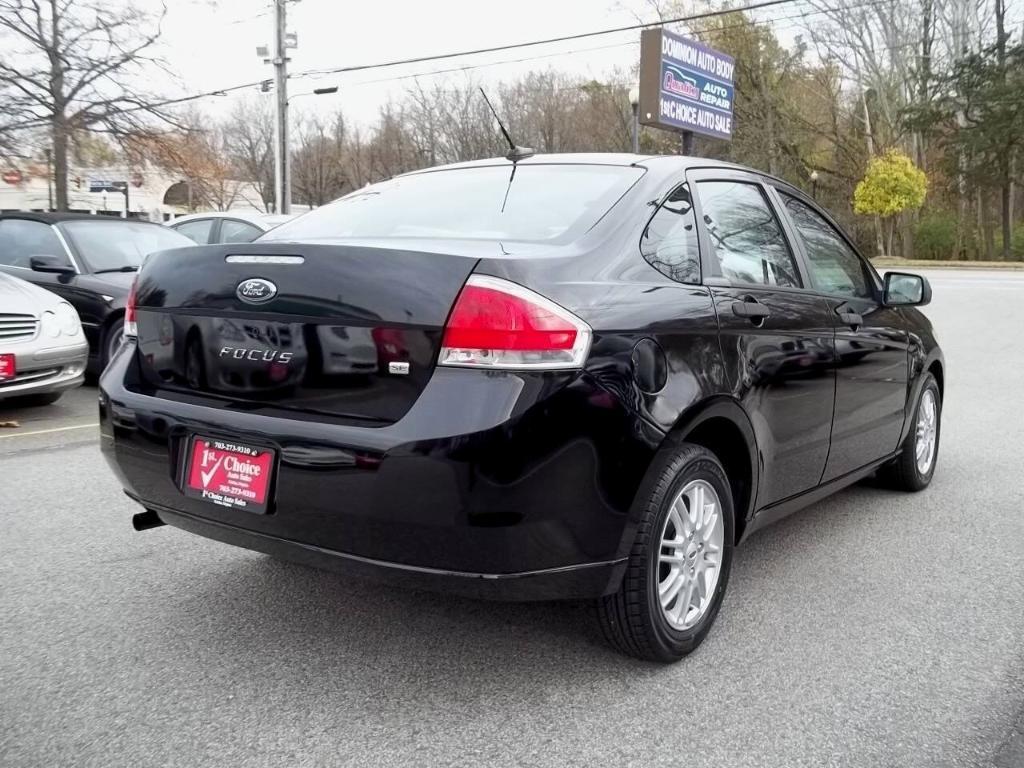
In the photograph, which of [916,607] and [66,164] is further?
[66,164]

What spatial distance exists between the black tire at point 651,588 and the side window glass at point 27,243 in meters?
7.24

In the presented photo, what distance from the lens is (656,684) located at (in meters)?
2.79

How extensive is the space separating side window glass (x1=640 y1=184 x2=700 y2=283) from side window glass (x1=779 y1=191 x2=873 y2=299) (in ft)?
3.02

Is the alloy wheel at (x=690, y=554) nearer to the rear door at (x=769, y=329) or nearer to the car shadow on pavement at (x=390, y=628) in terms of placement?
the car shadow on pavement at (x=390, y=628)

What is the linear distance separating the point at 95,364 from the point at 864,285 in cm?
639

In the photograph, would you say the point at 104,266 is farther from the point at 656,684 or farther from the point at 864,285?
the point at 656,684

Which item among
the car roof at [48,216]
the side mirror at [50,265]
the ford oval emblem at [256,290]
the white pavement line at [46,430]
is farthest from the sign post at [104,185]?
the ford oval emblem at [256,290]

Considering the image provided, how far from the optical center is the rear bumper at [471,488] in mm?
2377

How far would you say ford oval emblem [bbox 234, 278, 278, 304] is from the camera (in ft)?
8.85

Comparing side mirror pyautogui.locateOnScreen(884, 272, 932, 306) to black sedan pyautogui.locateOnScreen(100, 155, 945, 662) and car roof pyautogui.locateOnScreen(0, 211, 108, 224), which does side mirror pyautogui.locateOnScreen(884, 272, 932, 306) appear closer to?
black sedan pyautogui.locateOnScreen(100, 155, 945, 662)

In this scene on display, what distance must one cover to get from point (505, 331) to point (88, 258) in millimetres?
7122


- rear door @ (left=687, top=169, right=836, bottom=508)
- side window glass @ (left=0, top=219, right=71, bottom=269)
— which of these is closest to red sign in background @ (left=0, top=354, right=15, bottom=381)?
side window glass @ (left=0, top=219, right=71, bottom=269)

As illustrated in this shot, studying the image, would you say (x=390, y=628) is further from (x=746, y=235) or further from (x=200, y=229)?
(x=200, y=229)

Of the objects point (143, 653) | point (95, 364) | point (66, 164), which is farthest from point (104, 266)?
point (66, 164)
